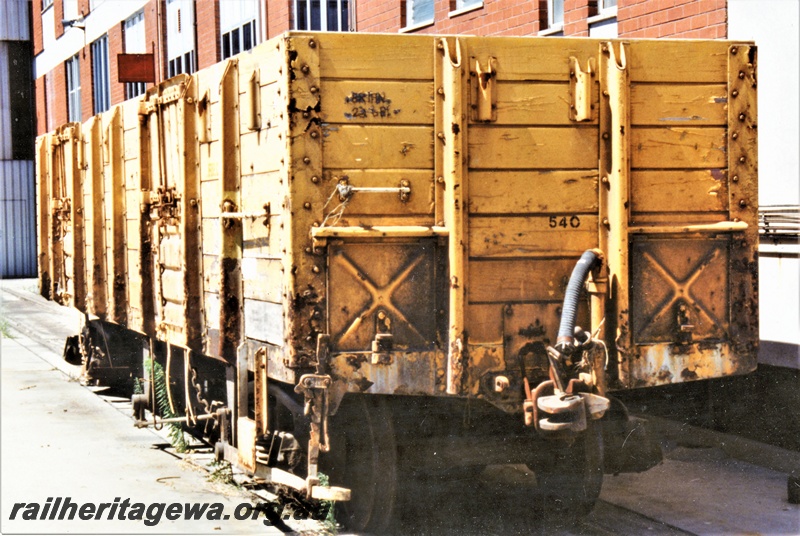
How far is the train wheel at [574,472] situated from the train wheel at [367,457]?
0.99 metres

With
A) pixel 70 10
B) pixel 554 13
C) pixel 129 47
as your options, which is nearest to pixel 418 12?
pixel 554 13

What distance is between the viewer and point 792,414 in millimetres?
8727

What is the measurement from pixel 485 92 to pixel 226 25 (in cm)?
1638

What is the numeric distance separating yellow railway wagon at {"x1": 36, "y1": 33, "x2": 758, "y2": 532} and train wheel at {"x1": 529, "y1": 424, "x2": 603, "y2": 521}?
1 centimetres

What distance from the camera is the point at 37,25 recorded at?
36.2 metres

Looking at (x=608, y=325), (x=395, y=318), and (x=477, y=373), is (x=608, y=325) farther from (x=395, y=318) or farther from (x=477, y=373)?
(x=395, y=318)

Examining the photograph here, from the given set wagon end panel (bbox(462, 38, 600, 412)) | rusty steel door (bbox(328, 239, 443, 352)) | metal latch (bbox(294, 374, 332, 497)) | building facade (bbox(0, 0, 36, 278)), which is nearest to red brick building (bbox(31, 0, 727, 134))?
building facade (bbox(0, 0, 36, 278))

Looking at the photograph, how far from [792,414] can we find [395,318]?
3774 millimetres

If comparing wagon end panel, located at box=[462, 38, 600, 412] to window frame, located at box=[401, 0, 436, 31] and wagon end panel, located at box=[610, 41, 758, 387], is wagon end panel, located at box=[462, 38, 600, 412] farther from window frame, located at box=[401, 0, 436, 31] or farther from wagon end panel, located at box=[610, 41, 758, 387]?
Result: window frame, located at box=[401, 0, 436, 31]

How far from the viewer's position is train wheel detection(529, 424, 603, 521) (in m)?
7.18

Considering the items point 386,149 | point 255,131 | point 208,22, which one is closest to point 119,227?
point 255,131

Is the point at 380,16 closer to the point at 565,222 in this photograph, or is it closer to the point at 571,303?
the point at 565,222

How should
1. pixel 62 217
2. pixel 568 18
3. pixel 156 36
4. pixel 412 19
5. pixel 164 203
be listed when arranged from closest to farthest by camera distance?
pixel 164 203 < pixel 568 18 < pixel 62 217 < pixel 412 19 < pixel 156 36

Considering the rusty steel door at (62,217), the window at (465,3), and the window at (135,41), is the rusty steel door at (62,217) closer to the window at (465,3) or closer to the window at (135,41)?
the window at (465,3)
